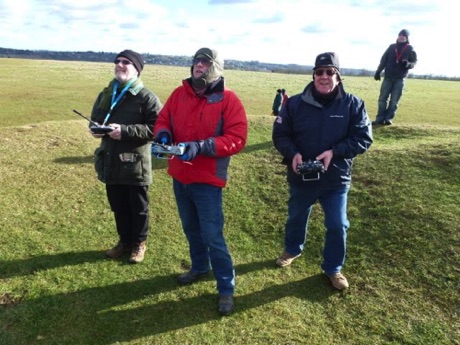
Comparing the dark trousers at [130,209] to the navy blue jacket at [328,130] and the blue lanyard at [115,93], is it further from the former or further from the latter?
the navy blue jacket at [328,130]

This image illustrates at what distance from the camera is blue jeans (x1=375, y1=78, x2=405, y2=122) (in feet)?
36.6

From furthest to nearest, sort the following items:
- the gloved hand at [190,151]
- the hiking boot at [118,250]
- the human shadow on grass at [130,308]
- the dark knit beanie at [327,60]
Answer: the hiking boot at [118,250] → the dark knit beanie at [327,60] → the human shadow on grass at [130,308] → the gloved hand at [190,151]

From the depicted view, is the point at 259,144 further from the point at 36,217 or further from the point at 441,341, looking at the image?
the point at 441,341

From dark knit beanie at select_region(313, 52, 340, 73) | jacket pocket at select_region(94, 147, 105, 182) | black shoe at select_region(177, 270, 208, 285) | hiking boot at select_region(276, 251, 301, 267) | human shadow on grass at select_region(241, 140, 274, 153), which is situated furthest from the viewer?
human shadow on grass at select_region(241, 140, 274, 153)

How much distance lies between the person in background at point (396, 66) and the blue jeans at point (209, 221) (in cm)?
848

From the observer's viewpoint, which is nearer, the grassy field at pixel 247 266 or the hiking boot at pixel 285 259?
the grassy field at pixel 247 266

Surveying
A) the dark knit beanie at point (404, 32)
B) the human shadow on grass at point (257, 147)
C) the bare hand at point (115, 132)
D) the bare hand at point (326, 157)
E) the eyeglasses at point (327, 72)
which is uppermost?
the dark knit beanie at point (404, 32)

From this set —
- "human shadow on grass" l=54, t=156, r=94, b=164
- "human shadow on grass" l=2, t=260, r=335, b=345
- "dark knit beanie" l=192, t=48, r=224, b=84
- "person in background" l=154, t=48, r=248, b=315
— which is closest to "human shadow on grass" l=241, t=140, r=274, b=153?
"human shadow on grass" l=54, t=156, r=94, b=164

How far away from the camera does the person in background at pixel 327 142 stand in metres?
4.46

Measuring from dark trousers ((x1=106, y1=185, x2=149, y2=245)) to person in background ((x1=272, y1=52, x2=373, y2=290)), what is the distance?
77.0 inches

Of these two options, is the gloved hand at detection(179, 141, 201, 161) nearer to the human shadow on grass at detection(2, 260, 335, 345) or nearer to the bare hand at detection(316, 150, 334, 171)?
the bare hand at detection(316, 150, 334, 171)

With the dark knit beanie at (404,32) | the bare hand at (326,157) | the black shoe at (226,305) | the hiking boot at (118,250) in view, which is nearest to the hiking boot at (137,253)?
the hiking boot at (118,250)

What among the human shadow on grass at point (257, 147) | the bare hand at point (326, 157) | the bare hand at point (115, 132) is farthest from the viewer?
the human shadow on grass at point (257, 147)

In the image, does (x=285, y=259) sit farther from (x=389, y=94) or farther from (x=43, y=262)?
(x=389, y=94)
